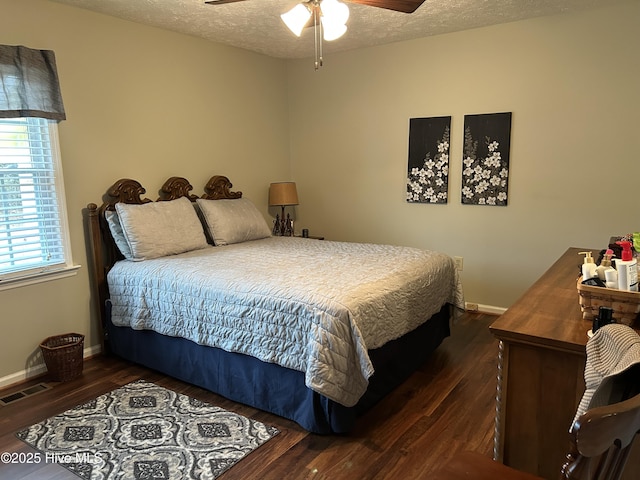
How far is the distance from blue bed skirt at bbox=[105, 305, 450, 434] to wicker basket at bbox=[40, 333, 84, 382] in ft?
0.96

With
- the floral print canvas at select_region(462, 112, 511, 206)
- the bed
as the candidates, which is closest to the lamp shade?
the bed

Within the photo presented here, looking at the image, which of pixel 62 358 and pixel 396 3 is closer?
pixel 396 3

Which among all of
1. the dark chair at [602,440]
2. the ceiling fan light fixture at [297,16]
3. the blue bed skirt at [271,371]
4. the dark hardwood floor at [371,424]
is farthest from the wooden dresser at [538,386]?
the ceiling fan light fixture at [297,16]

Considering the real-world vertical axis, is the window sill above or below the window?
below

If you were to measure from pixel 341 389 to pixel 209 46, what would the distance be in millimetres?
3241

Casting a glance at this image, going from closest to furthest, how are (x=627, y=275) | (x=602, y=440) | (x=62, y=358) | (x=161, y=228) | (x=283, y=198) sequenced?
(x=602, y=440) < (x=627, y=275) < (x=62, y=358) < (x=161, y=228) < (x=283, y=198)

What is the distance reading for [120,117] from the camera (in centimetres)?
348

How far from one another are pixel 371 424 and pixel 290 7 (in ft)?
8.93

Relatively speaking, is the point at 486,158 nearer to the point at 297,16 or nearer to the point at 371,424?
the point at 297,16

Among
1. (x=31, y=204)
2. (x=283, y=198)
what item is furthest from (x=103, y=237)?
(x=283, y=198)

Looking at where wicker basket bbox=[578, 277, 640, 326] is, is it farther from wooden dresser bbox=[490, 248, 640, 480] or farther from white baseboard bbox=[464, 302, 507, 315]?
white baseboard bbox=[464, 302, 507, 315]

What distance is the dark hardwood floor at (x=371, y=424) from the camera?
2.11 meters

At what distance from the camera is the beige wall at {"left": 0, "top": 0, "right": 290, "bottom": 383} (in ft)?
9.94

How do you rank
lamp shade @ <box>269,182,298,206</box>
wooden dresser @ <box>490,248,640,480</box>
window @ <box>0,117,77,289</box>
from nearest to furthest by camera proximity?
wooden dresser @ <box>490,248,640,480</box>
window @ <box>0,117,77,289</box>
lamp shade @ <box>269,182,298,206</box>
